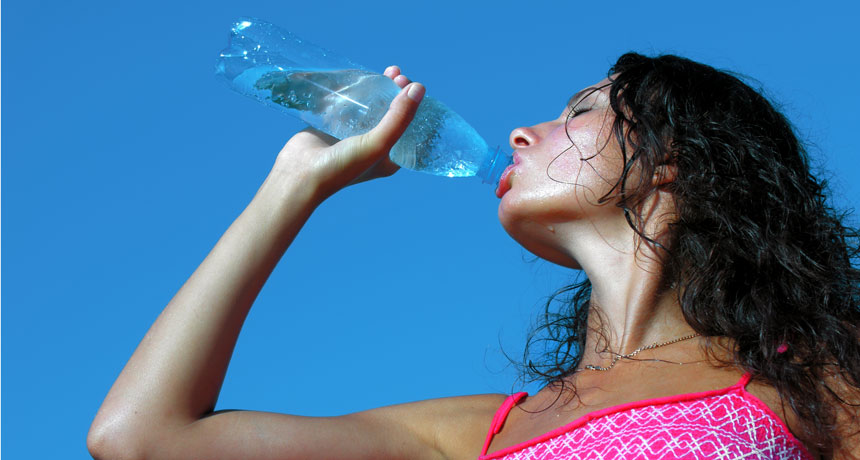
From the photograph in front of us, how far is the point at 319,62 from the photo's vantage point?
2.72 m

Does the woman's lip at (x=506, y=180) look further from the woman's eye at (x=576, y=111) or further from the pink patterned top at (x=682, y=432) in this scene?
the pink patterned top at (x=682, y=432)

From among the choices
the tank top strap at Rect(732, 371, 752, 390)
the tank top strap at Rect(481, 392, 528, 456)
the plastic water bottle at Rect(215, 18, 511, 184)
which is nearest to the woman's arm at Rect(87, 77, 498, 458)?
the tank top strap at Rect(481, 392, 528, 456)

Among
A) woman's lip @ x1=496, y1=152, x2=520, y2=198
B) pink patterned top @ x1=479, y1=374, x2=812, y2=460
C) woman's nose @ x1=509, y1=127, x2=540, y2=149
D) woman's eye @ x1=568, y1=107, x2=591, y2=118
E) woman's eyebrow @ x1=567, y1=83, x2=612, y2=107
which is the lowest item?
pink patterned top @ x1=479, y1=374, x2=812, y2=460

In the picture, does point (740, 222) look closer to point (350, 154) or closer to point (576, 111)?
point (576, 111)

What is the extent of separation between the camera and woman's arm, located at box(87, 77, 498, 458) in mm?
1926

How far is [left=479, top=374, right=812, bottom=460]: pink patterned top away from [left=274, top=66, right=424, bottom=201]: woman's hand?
848 mm

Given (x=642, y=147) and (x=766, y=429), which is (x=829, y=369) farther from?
(x=642, y=147)

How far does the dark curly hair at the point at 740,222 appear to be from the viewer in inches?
79.8

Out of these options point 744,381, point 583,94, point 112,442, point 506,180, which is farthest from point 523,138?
point 112,442

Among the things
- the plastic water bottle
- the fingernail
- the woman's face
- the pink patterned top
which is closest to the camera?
the pink patterned top

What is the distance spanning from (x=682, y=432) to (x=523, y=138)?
0.92m

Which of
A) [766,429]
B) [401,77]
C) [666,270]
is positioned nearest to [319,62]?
[401,77]

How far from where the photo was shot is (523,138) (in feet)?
7.57

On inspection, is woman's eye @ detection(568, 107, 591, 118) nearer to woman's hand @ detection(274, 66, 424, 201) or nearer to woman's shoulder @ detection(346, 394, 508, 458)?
woman's hand @ detection(274, 66, 424, 201)
